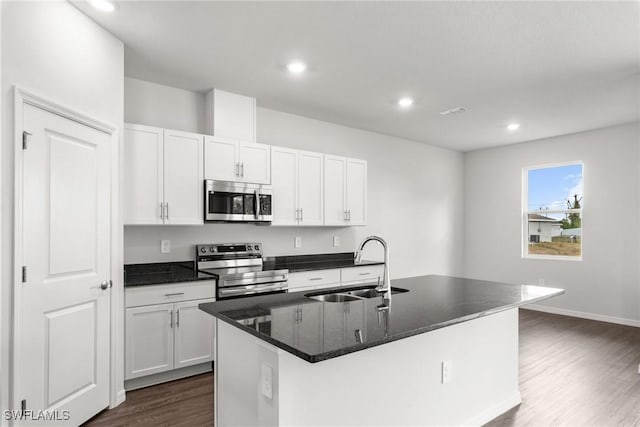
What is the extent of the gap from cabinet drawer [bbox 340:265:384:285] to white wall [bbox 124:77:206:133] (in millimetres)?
2200

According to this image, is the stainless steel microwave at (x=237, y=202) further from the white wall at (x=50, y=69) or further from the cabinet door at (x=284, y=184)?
the white wall at (x=50, y=69)

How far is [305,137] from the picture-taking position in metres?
4.80

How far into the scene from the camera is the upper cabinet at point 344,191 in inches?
179

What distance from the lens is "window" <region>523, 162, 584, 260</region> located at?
5668mm

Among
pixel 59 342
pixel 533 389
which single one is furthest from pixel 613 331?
pixel 59 342

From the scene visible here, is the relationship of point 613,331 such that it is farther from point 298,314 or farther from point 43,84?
point 43,84

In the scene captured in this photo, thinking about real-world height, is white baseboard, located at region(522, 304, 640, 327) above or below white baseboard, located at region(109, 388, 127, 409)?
below

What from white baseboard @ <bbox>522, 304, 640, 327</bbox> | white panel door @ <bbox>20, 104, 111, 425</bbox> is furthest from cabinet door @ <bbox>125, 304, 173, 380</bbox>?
white baseboard @ <bbox>522, 304, 640, 327</bbox>

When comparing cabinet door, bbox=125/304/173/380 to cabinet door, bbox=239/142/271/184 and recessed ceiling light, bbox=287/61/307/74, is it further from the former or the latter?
recessed ceiling light, bbox=287/61/307/74

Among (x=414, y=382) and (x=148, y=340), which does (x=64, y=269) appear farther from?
(x=414, y=382)

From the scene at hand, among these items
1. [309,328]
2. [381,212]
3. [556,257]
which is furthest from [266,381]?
[556,257]

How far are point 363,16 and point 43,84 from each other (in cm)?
195

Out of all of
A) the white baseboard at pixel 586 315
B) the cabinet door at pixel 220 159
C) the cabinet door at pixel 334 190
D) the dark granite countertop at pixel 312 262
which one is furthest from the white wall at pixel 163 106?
the white baseboard at pixel 586 315

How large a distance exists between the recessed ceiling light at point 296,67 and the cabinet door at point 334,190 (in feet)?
4.39
